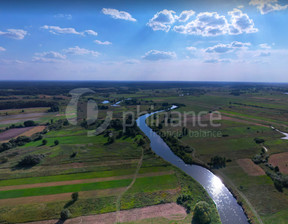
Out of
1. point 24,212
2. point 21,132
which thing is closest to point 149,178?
point 24,212

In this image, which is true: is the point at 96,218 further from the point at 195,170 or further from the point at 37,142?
the point at 37,142

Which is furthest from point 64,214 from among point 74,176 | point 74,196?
point 74,176

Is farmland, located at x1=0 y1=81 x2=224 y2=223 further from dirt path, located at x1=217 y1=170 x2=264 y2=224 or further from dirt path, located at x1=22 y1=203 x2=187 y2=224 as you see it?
dirt path, located at x1=217 y1=170 x2=264 y2=224

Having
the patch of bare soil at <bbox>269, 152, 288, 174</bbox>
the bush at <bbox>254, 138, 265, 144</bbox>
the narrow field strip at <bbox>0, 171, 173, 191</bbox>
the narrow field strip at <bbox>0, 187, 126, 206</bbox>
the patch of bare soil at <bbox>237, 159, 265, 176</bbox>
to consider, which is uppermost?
the bush at <bbox>254, 138, 265, 144</bbox>

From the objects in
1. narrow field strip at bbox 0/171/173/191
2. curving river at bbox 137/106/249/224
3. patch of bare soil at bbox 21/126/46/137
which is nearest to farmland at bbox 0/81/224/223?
narrow field strip at bbox 0/171/173/191

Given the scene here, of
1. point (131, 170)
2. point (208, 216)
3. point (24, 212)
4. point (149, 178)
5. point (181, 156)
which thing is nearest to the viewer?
point (208, 216)

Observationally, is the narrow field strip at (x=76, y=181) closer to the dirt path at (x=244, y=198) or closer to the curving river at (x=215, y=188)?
the curving river at (x=215, y=188)
